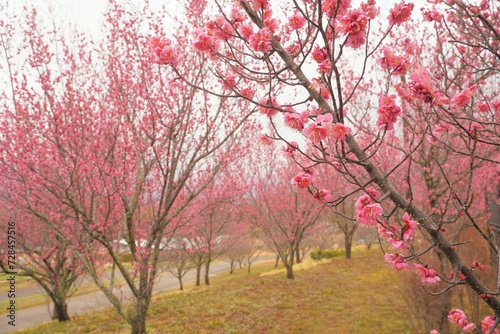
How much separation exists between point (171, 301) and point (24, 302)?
38.8 feet

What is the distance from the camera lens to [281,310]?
34.2 feet

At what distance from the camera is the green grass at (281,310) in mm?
8930

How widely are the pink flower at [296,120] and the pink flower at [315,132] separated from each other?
0.14 metres

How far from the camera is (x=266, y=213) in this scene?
652 inches

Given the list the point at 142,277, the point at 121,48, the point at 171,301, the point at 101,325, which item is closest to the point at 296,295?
the point at 171,301

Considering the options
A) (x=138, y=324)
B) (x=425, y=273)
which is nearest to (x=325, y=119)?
(x=425, y=273)

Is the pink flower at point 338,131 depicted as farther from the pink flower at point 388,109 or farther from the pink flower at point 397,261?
the pink flower at point 397,261

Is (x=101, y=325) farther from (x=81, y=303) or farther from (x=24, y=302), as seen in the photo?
(x=24, y=302)

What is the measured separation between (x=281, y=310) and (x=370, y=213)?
9.73 meters

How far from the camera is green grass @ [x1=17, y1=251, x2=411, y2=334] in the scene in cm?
893

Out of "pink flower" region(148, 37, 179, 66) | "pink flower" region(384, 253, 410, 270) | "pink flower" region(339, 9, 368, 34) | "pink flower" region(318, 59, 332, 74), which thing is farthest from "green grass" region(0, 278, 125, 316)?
"pink flower" region(339, 9, 368, 34)

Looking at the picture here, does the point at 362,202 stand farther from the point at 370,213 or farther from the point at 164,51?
the point at 164,51

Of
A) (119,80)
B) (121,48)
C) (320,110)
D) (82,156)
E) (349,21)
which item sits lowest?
(320,110)

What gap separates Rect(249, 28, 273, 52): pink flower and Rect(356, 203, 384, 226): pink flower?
119 cm
